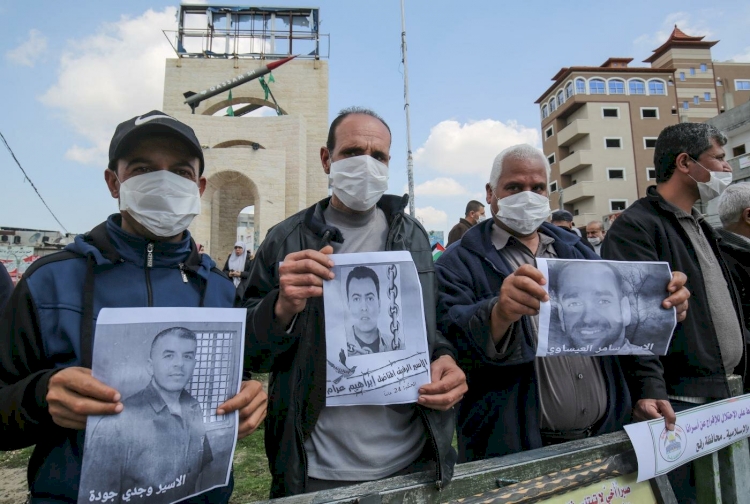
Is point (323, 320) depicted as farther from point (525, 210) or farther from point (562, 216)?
point (562, 216)

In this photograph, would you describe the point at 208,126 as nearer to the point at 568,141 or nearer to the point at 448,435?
the point at 448,435

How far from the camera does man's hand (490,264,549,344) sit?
1417 millimetres

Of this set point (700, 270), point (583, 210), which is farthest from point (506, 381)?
point (583, 210)

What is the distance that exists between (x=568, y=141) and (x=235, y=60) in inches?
1329

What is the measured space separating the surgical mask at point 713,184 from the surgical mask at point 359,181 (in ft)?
6.05

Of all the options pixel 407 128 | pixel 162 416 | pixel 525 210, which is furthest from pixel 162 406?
pixel 407 128

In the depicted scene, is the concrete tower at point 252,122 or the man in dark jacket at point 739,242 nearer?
the man in dark jacket at point 739,242

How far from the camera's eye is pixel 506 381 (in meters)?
1.78

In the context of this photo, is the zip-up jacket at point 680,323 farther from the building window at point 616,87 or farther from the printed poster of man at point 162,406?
the building window at point 616,87

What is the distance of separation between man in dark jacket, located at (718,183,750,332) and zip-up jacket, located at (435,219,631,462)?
152cm

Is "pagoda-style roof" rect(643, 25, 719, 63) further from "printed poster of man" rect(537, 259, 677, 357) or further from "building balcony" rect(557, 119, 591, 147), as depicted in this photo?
"printed poster of man" rect(537, 259, 677, 357)

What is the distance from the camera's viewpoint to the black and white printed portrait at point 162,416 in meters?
1.00

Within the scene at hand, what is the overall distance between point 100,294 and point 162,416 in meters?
0.51

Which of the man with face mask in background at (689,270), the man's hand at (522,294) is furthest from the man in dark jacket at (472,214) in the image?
the man's hand at (522,294)
